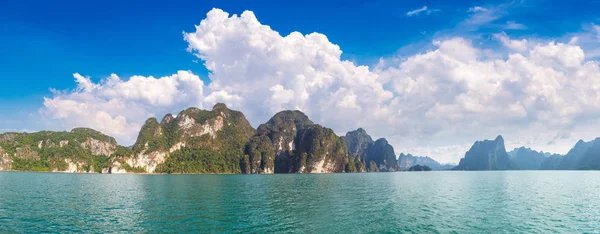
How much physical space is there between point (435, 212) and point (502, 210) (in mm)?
12018

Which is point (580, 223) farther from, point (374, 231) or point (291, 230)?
point (291, 230)

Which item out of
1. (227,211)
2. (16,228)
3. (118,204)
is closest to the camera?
(16,228)

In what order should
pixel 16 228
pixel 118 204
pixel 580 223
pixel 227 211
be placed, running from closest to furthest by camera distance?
pixel 16 228 → pixel 580 223 → pixel 227 211 → pixel 118 204

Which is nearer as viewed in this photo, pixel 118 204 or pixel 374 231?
pixel 374 231

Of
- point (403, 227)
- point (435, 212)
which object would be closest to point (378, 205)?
point (435, 212)

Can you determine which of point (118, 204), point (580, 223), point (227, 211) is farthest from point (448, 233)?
point (118, 204)

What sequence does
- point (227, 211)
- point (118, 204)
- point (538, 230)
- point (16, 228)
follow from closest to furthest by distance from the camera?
point (16, 228), point (538, 230), point (227, 211), point (118, 204)

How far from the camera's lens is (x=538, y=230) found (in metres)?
37.3

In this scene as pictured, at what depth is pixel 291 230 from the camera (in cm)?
3612

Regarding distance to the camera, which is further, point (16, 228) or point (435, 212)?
point (435, 212)

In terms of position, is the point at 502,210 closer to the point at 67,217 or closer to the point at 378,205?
the point at 378,205

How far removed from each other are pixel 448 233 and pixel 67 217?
4795 centimetres

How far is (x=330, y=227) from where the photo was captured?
1481 inches

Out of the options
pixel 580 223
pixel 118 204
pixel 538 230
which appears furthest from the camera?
pixel 118 204
